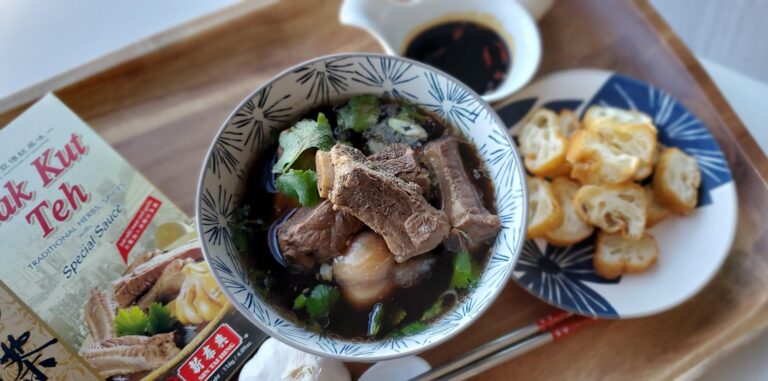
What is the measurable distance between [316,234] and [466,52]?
3.19 feet

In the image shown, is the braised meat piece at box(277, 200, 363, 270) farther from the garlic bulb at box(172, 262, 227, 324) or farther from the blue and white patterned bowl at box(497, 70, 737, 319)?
the blue and white patterned bowl at box(497, 70, 737, 319)

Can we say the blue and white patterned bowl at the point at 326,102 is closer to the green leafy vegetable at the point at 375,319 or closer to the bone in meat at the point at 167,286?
the green leafy vegetable at the point at 375,319

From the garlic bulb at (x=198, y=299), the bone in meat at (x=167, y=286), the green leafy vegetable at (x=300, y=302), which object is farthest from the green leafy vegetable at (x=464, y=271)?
the bone in meat at (x=167, y=286)

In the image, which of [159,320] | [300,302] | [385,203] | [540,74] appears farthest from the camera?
[540,74]

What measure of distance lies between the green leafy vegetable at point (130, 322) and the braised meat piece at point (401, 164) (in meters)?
0.73

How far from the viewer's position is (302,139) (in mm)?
1451

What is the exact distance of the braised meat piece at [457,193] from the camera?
144 cm

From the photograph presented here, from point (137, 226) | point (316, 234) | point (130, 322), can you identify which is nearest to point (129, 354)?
point (130, 322)

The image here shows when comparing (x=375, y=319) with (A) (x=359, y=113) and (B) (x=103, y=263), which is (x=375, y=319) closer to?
(A) (x=359, y=113)

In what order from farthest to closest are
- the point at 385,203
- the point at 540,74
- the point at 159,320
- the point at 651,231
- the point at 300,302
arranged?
1. the point at 540,74
2. the point at 651,231
3. the point at 159,320
4. the point at 300,302
5. the point at 385,203

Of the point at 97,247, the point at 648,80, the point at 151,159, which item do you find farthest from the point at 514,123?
the point at 97,247

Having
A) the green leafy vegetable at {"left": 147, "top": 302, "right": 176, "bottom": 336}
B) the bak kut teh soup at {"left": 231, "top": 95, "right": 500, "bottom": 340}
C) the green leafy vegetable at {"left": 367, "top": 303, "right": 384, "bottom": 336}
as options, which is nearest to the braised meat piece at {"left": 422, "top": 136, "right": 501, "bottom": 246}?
the bak kut teh soup at {"left": 231, "top": 95, "right": 500, "bottom": 340}

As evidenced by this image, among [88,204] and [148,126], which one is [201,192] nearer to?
[88,204]

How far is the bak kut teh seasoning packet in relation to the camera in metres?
1.52
